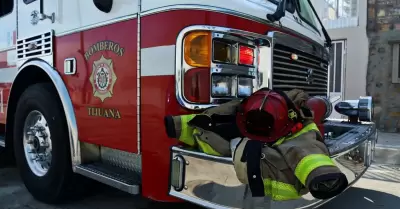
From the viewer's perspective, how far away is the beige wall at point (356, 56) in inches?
352

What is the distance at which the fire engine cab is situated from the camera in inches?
87.4

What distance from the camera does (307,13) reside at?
12.1 feet

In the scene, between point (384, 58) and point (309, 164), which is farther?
point (384, 58)

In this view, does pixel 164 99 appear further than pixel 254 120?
Yes

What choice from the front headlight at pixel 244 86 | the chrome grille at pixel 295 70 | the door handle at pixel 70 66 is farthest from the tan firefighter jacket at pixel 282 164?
the door handle at pixel 70 66

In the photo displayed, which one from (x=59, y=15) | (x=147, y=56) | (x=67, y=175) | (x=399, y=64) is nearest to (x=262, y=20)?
(x=147, y=56)

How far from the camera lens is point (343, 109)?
3.62 m

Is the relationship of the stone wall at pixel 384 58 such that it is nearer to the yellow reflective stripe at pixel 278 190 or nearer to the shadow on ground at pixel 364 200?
the shadow on ground at pixel 364 200

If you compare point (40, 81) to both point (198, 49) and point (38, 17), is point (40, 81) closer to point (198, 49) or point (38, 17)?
point (38, 17)

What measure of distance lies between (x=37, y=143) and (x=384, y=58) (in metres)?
7.83

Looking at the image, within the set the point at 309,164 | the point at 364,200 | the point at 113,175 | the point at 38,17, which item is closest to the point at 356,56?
the point at 364,200

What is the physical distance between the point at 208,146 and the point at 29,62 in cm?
209

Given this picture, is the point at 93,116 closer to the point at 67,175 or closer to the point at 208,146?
the point at 67,175

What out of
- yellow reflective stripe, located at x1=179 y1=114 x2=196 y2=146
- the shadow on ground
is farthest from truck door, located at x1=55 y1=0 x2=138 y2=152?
the shadow on ground
